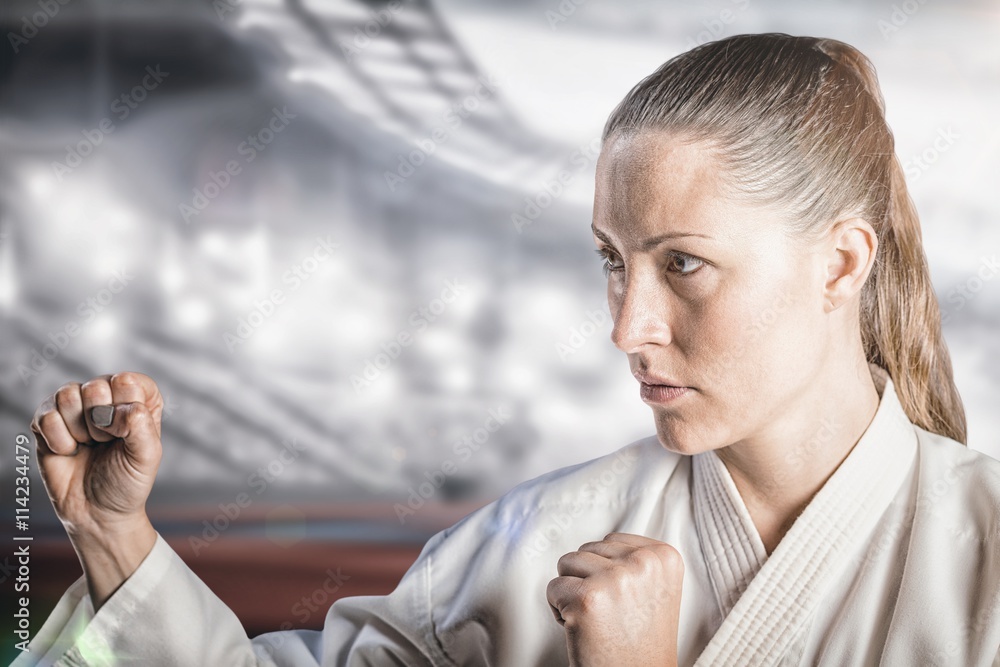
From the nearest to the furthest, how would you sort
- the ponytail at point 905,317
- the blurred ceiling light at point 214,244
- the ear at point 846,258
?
the ear at point 846,258, the ponytail at point 905,317, the blurred ceiling light at point 214,244

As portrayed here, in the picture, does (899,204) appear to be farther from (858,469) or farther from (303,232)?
(303,232)

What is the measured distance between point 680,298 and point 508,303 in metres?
1.31

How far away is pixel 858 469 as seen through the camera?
41.8 inches

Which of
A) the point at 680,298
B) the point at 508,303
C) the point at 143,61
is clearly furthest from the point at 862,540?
the point at 143,61

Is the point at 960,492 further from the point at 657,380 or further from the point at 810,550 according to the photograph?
the point at 657,380

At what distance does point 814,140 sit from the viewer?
1.01 m

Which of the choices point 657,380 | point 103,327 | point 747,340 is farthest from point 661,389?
point 103,327

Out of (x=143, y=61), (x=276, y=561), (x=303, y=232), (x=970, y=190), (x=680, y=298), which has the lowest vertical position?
(x=276, y=561)

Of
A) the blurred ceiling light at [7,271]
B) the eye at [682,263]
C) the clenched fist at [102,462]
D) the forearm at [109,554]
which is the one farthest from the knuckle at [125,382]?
the blurred ceiling light at [7,271]

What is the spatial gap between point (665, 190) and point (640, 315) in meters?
0.14

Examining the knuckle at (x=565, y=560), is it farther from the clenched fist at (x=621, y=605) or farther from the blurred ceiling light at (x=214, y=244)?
the blurred ceiling light at (x=214, y=244)

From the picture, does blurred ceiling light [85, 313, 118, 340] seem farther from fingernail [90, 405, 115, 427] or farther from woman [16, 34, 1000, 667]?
fingernail [90, 405, 115, 427]

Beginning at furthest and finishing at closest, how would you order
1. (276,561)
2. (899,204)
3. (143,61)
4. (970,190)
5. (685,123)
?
(143,61) < (276,561) < (970,190) < (899,204) < (685,123)

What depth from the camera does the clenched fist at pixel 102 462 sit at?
0.97 m
